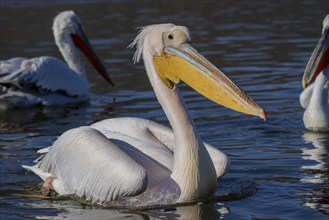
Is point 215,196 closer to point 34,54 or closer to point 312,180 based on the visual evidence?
point 312,180

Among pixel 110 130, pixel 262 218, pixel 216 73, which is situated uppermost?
pixel 216 73

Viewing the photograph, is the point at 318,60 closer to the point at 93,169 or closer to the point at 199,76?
the point at 199,76

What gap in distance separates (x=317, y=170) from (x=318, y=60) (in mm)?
2157

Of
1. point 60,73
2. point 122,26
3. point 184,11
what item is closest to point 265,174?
point 60,73

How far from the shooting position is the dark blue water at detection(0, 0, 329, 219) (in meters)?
5.52

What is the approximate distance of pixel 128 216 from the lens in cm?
524

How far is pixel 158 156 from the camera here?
18.3ft

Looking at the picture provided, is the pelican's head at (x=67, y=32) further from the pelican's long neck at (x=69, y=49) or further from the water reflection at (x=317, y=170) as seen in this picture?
the water reflection at (x=317, y=170)

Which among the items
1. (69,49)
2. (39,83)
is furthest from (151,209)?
(69,49)

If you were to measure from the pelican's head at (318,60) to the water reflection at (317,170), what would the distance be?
587 millimetres

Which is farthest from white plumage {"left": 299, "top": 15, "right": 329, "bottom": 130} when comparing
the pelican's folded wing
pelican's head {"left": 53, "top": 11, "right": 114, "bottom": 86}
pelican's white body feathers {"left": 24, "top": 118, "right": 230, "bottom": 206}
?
pelican's head {"left": 53, "top": 11, "right": 114, "bottom": 86}

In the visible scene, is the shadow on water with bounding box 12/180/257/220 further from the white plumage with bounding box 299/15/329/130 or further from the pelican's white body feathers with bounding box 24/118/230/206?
the white plumage with bounding box 299/15/329/130

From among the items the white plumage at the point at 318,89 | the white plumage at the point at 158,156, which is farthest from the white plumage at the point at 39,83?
the white plumage at the point at 158,156

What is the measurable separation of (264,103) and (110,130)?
3.39m
